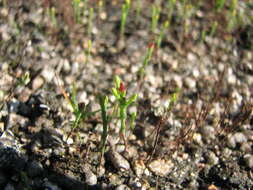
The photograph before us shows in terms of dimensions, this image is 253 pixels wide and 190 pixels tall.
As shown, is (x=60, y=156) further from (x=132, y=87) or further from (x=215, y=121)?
(x=215, y=121)

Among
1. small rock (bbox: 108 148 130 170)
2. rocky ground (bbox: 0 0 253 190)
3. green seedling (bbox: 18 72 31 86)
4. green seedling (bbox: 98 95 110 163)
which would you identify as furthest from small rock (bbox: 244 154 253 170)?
green seedling (bbox: 18 72 31 86)

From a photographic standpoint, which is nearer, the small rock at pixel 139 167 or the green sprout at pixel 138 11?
the small rock at pixel 139 167

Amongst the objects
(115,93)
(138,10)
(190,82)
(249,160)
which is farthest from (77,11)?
(249,160)

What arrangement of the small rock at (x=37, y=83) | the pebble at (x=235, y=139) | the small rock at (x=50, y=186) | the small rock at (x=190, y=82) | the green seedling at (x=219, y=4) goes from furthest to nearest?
the green seedling at (x=219, y=4), the small rock at (x=190, y=82), the small rock at (x=37, y=83), the pebble at (x=235, y=139), the small rock at (x=50, y=186)

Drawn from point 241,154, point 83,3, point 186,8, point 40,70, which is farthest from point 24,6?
point 241,154

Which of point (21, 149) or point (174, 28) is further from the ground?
point (174, 28)

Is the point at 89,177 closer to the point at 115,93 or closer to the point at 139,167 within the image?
the point at 139,167

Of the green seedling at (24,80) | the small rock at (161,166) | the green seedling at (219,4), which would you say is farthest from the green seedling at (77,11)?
the small rock at (161,166)

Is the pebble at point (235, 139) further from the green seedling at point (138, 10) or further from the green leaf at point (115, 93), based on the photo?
the green seedling at point (138, 10)
